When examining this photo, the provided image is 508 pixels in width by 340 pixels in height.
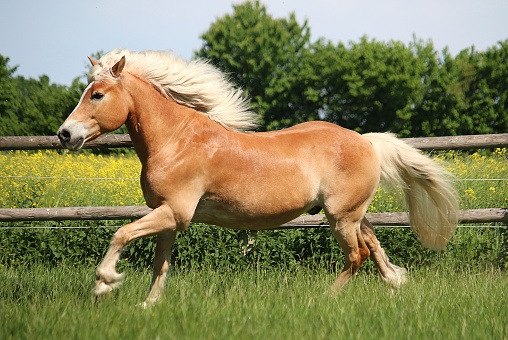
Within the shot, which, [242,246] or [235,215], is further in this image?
[242,246]

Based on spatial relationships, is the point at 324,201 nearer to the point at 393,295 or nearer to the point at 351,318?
the point at 393,295

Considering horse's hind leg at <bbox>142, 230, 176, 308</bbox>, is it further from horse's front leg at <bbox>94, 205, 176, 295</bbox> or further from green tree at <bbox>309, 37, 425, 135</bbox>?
green tree at <bbox>309, 37, 425, 135</bbox>

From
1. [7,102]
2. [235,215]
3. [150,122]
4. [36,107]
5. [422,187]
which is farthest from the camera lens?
[36,107]

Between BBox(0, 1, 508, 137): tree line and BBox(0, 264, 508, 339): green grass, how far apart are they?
23.3 m

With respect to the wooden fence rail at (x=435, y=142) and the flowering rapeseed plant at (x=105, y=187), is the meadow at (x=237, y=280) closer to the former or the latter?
the flowering rapeseed plant at (x=105, y=187)

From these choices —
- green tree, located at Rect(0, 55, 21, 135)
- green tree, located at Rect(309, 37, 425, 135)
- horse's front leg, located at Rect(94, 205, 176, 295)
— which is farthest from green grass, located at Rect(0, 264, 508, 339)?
green tree, located at Rect(309, 37, 425, 135)

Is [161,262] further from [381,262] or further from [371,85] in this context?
[371,85]

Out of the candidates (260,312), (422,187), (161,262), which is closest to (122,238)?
(161,262)

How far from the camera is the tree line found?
97.5ft

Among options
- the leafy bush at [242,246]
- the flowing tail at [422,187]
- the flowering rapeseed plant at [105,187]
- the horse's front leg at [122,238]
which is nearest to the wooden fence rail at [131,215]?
the leafy bush at [242,246]

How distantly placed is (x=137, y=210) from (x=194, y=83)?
6.53 ft

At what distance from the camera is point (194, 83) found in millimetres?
4996

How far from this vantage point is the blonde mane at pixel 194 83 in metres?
4.89

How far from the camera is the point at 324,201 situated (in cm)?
519
